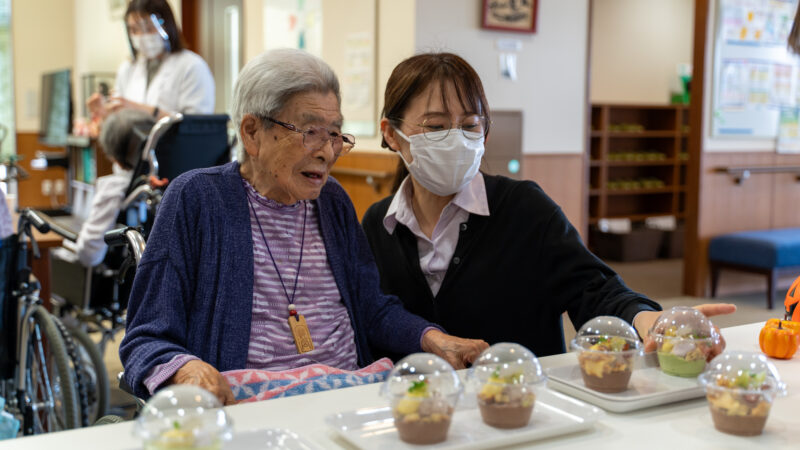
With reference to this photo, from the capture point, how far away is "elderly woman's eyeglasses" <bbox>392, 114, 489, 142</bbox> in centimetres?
191

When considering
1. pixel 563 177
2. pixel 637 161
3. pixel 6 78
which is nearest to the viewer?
pixel 563 177

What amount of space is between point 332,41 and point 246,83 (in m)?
3.82

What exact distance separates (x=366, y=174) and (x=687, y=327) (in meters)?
3.73

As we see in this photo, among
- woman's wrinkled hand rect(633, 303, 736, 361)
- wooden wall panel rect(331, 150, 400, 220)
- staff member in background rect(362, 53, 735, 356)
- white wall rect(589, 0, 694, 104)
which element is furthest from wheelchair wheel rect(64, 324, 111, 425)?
white wall rect(589, 0, 694, 104)

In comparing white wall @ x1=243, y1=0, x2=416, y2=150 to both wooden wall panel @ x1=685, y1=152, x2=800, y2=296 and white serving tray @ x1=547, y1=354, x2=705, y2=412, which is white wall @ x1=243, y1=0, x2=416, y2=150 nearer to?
wooden wall panel @ x1=685, y1=152, x2=800, y2=296

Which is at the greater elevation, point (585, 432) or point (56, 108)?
point (56, 108)

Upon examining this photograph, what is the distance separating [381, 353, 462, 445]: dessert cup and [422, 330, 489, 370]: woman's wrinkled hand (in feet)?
1.64

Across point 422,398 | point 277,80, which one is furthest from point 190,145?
point 422,398

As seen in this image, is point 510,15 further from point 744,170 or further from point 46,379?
point 46,379

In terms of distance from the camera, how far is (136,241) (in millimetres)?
1779

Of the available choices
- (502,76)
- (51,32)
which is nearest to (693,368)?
(502,76)

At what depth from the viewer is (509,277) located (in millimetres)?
1911

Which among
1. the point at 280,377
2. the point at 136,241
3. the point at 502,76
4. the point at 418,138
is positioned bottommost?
the point at 280,377

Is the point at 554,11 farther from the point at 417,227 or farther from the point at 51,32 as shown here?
the point at 51,32
